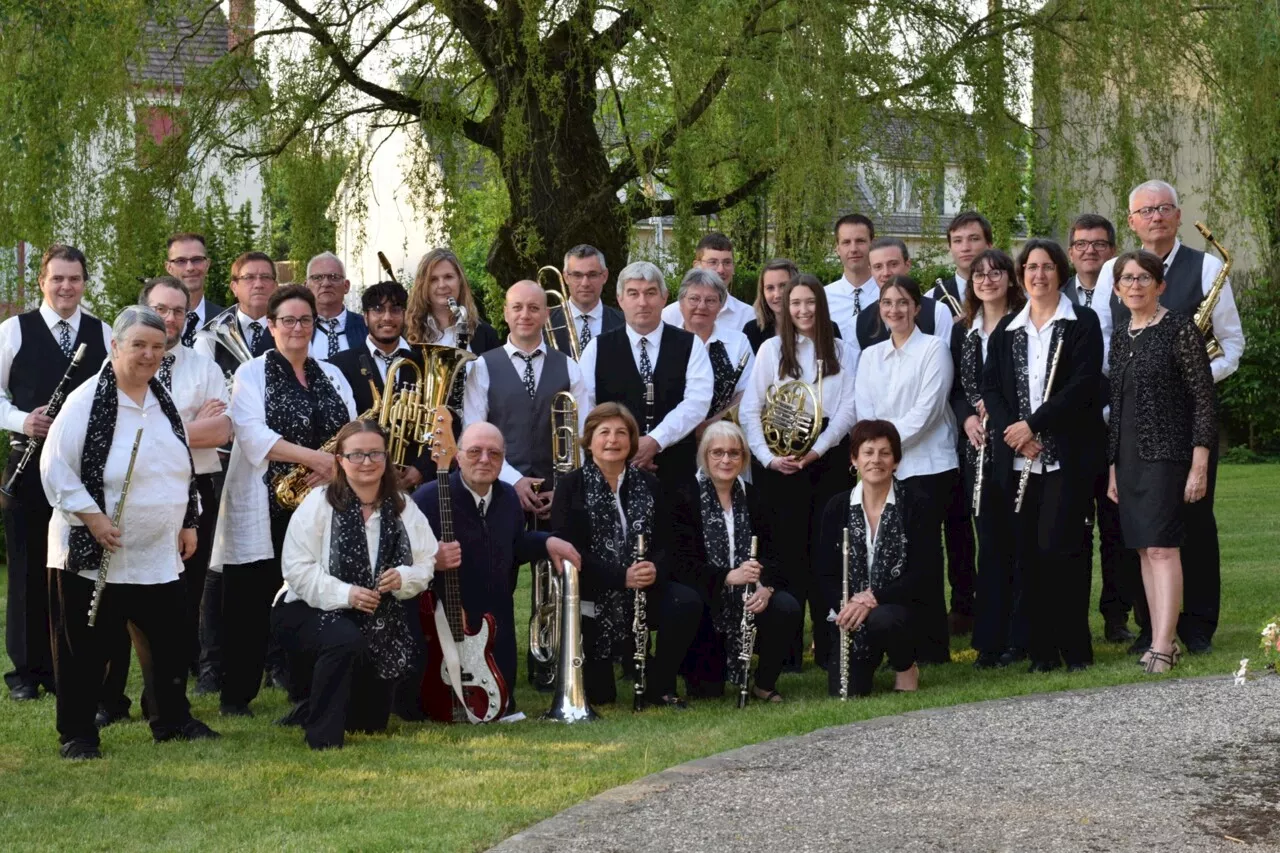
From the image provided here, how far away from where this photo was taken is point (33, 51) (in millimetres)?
10547

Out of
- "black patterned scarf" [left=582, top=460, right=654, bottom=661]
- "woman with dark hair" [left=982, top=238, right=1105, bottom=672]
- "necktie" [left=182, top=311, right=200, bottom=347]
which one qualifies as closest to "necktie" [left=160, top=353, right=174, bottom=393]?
"necktie" [left=182, top=311, right=200, bottom=347]

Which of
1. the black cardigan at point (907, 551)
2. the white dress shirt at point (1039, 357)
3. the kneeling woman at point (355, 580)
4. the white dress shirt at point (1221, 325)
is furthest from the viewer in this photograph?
the white dress shirt at point (1221, 325)

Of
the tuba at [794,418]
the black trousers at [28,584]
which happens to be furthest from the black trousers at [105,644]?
the tuba at [794,418]

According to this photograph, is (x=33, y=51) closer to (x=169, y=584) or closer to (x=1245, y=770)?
(x=169, y=584)

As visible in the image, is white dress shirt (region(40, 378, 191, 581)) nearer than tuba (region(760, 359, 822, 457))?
Yes

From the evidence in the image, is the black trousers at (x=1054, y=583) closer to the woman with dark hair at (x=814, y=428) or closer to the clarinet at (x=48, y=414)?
the woman with dark hair at (x=814, y=428)

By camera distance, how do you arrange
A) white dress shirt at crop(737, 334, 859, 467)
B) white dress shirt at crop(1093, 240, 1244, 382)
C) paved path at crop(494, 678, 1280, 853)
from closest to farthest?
paved path at crop(494, 678, 1280, 853)
white dress shirt at crop(1093, 240, 1244, 382)
white dress shirt at crop(737, 334, 859, 467)

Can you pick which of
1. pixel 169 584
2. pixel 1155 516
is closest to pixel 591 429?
pixel 169 584

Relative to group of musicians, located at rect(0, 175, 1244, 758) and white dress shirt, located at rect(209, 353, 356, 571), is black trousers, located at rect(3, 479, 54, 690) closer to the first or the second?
group of musicians, located at rect(0, 175, 1244, 758)

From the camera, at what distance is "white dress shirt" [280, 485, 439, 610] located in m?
7.06


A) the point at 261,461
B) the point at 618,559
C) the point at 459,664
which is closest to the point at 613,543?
the point at 618,559

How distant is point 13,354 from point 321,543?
184cm

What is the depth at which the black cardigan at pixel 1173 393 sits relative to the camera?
799 cm

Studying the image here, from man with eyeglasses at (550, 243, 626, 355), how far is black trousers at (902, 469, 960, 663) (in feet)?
5.79
